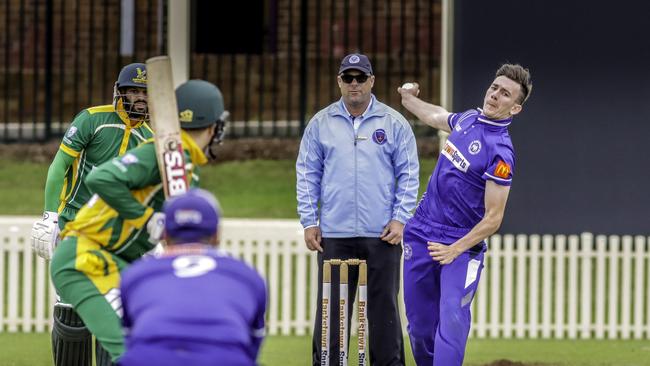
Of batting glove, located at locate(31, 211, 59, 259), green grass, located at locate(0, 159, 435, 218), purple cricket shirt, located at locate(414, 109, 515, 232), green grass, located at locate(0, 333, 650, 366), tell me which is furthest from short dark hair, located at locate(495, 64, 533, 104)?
green grass, located at locate(0, 159, 435, 218)

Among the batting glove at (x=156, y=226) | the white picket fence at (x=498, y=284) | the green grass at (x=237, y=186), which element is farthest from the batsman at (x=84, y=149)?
the green grass at (x=237, y=186)

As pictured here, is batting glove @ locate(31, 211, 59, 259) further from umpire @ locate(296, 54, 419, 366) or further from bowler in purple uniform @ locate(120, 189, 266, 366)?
bowler in purple uniform @ locate(120, 189, 266, 366)

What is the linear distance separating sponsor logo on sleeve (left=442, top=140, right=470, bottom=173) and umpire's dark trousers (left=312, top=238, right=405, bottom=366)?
0.82m

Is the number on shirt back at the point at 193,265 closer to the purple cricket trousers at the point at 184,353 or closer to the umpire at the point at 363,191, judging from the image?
the purple cricket trousers at the point at 184,353

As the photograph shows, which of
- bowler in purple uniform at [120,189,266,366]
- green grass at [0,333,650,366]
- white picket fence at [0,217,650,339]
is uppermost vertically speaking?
bowler in purple uniform at [120,189,266,366]

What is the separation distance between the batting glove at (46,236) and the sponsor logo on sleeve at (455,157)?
86.5 inches

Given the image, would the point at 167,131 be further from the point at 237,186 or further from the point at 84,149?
the point at 237,186

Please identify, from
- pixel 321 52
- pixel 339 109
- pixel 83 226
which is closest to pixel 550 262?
pixel 339 109

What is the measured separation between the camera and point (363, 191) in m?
9.29

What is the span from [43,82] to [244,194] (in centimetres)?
410

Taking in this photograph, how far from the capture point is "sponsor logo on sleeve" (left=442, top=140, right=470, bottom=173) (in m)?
8.66

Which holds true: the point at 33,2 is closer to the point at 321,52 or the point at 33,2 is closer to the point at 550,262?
the point at 321,52

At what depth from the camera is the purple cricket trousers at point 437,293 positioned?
8641mm

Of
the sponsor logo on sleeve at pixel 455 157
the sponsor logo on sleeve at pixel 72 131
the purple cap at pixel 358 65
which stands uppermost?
the purple cap at pixel 358 65
